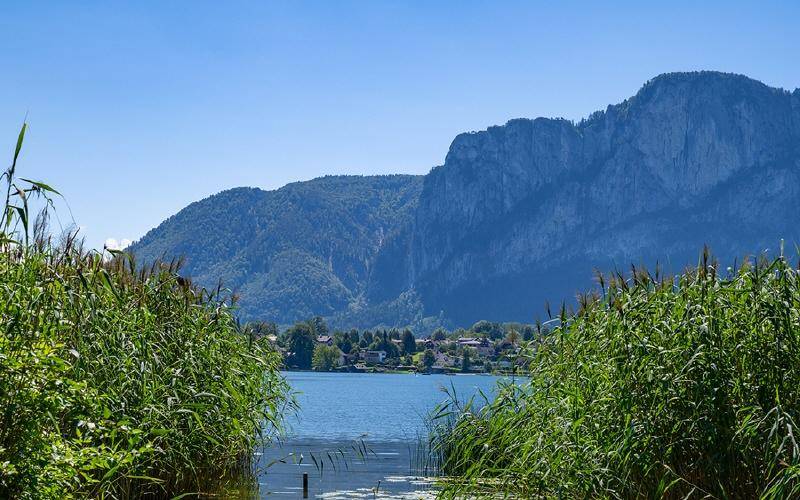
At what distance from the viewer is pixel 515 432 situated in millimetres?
15109

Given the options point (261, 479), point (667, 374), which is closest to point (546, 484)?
point (667, 374)

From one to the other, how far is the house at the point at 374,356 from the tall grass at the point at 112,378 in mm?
174201

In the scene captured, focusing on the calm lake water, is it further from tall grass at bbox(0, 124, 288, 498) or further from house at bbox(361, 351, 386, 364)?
house at bbox(361, 351, 386, 364)

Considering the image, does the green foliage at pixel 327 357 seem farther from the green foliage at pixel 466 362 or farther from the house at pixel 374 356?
the green foliage at pixel 466 362

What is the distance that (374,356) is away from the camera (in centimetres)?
19712

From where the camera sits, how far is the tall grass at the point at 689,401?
38.4 feet

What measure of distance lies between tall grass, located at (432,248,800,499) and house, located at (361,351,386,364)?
183 meters

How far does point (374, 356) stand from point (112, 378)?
185 meters

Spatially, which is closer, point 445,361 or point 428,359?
point 445,361

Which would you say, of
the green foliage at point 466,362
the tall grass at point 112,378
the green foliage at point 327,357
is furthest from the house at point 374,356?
the tall grass at point 112,378

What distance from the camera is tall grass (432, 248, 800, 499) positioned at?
1170 cm

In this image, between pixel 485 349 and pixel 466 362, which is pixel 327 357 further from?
pixel 485 349

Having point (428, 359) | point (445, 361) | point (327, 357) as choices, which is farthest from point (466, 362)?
point (327, 357)

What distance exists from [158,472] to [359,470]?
517 inches
